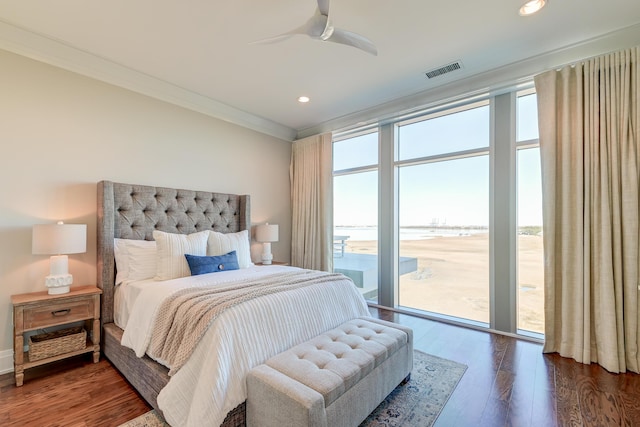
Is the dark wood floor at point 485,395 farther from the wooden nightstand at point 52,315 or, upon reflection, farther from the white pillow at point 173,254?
the white pillow at point 173,254

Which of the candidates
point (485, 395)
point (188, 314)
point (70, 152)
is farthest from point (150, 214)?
point (485, 395)

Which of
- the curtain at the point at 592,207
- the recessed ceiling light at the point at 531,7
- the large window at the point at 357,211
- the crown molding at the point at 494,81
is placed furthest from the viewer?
the large window at the point at 357,211

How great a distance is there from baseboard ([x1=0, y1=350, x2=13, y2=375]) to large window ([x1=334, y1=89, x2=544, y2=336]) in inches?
146

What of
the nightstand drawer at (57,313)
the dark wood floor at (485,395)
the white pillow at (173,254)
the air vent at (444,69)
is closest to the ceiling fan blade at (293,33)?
the air vent at (444,69)

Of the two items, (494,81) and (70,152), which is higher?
(494,81)

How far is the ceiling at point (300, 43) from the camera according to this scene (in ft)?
7.08

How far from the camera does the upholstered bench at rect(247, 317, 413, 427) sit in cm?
137

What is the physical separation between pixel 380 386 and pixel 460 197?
8.42 feet

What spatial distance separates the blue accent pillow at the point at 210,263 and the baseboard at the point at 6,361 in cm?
155

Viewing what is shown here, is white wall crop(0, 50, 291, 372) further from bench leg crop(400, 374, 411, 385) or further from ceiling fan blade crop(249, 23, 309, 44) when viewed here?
bench leg crop(400, 374, 411, 385)

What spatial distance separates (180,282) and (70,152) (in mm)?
1708

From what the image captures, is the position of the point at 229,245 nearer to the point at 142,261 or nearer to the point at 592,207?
the point at 142,261

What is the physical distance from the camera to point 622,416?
5.82 ft

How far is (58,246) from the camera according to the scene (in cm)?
228
